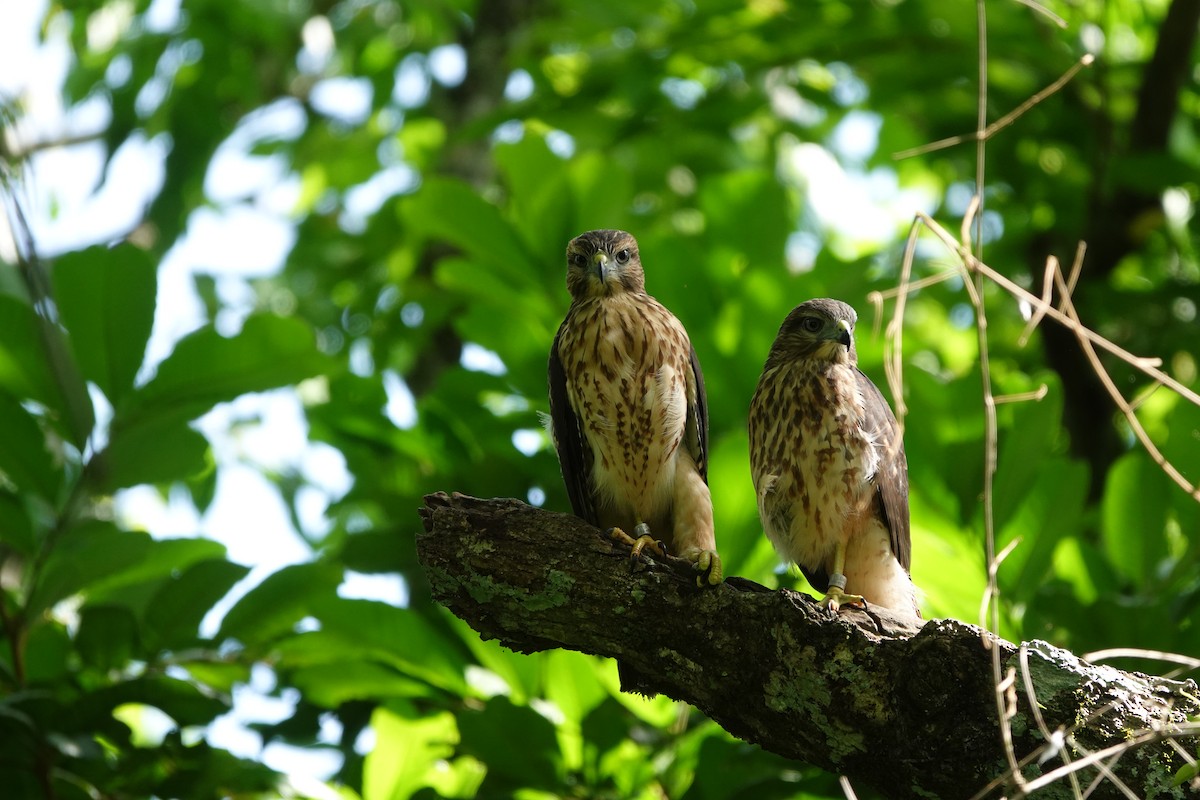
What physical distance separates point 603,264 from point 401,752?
200 cm

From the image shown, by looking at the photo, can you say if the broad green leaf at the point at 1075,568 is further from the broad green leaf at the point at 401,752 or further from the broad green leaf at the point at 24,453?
the broad green leaf at the point at 24,453

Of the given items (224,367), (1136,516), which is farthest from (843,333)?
A: (224,367)

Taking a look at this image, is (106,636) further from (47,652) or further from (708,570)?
(708,570)

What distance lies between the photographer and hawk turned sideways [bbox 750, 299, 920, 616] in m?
3.28

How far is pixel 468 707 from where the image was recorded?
4.16m

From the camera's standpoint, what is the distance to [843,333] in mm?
3178

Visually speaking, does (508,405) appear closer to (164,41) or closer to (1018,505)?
(1018,505)

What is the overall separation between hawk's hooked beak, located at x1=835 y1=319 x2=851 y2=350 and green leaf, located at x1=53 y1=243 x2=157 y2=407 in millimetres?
2125

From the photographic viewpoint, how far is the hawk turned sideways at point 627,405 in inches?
133

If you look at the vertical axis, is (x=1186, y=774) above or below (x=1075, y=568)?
above

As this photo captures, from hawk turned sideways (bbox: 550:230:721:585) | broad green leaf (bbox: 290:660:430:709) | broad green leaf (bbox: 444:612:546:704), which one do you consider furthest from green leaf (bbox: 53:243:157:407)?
broad green leaf (bbox: 444:612:546:704)

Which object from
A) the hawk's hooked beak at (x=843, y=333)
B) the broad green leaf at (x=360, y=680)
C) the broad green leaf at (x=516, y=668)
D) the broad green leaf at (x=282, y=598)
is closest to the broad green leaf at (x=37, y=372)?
the broad green leaf at (x=282, y=598)

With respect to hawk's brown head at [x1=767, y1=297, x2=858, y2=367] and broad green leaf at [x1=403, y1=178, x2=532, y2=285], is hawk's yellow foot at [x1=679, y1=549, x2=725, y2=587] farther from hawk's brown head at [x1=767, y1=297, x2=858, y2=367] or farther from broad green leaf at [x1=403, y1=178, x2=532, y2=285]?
broad green leaf at [x1=403, y1=178, x2=532, y2=285]

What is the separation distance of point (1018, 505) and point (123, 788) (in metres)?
3.24
